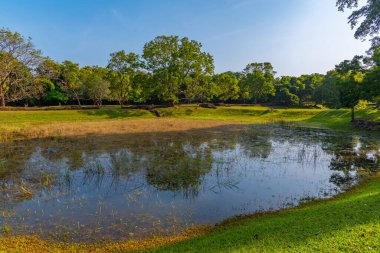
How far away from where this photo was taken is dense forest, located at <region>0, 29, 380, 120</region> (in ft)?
166

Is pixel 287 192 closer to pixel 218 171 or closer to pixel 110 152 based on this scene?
pixel 218 171

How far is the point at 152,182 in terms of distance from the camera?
17.1 m

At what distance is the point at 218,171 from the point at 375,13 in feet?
53.3

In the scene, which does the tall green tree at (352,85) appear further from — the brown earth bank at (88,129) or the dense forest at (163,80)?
the brown earth bank at (88,129)

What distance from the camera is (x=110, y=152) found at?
85.8 feet

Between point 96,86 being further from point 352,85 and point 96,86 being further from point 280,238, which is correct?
point 280,238

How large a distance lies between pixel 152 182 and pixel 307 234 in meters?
10.8

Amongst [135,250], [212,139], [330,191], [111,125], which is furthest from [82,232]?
[111,125]

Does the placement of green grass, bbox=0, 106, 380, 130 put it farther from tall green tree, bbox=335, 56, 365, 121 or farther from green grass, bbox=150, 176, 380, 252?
green grass, bbox=150, 176, 380, 252

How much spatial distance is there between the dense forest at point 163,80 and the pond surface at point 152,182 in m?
23.1

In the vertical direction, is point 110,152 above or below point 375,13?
below

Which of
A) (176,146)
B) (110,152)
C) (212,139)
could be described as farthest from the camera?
(212,139)

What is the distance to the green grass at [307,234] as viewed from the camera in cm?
762

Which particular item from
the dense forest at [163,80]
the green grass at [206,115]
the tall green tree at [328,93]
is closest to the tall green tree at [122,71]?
the dense forest at [163,80]
